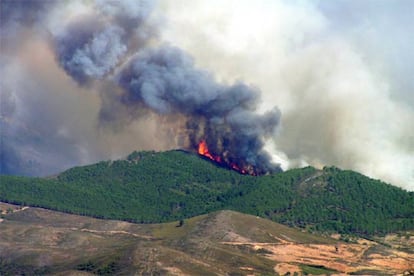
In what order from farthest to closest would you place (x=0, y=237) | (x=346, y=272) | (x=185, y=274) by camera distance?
(x=0, y=237), (x=346, y=272), (x=185, y=274)

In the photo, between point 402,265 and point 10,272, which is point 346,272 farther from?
point 10,272

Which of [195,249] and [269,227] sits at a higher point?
[269,227]

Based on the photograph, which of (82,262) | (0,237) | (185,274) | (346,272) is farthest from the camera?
(0,237)

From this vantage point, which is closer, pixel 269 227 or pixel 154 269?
pixel 154 269

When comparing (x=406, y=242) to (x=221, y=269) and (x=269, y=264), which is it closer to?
(x=269, y=264)

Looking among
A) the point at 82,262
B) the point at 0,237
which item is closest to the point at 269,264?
the point at 82,262

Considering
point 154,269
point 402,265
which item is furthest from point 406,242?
point 154,269
